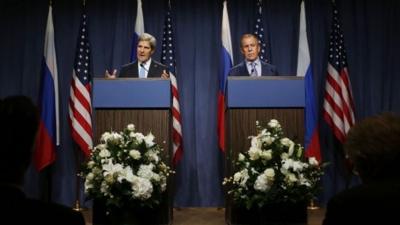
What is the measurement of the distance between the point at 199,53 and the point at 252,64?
4.63ft

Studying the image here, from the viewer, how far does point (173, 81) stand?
5930mm

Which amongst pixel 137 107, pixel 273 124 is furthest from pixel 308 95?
pixel 137 107

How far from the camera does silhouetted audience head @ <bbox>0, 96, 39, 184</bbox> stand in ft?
4.25

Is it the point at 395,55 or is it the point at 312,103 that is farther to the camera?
the point at 395,55

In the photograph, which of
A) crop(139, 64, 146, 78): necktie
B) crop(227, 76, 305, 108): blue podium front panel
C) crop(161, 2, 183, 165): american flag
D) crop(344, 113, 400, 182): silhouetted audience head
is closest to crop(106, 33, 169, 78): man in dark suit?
crop(139, 64, 146, 78): necktie

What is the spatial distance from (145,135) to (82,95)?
2048 mm

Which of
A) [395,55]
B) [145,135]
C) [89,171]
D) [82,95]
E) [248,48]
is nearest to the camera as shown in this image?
[89,171]

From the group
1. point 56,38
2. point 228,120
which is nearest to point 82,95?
point 56,38

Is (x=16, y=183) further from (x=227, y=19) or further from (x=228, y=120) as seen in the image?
(x=227, y=19)

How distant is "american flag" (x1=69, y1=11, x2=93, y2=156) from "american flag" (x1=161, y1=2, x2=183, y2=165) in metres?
0.96

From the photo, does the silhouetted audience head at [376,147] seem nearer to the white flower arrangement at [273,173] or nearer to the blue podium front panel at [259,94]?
the white flower arrangement at [273,173]

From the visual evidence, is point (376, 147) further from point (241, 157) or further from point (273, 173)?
point (241, 157)

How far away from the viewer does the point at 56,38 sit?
6543mm

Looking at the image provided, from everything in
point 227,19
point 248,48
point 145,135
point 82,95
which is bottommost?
point 145,135
